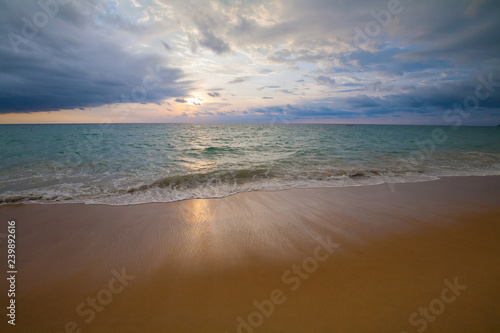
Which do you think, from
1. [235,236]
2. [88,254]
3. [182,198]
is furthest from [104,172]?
[235,236]

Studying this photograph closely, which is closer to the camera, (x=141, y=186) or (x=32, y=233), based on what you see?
(x=32, y=233)

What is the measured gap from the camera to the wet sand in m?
2.47

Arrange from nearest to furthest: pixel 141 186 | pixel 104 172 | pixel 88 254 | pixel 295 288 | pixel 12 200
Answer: pixel 295 288, pixel 88 254, pixel 12 200, pixel 141 186, pixel 104 172

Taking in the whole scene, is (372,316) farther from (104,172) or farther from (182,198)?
(104,172)

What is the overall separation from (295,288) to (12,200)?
9256 millimetres

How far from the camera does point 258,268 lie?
339 centimetres

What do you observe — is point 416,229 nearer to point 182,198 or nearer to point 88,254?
point 182,198

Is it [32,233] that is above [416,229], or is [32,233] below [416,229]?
below

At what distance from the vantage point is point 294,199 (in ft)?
21.6

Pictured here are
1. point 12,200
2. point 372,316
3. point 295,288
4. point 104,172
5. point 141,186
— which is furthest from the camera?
point 104,172

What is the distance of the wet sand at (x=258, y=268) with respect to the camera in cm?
247

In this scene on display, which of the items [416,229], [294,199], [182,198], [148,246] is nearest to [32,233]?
[148,246]

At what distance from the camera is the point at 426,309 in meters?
2.52

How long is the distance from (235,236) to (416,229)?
4.26 m
